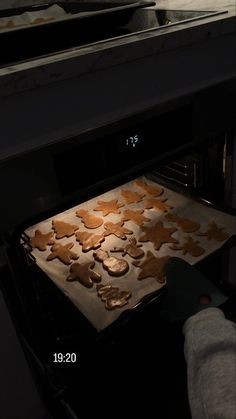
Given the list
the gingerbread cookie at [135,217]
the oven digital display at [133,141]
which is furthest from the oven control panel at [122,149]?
the gingerbread cookie at [135,217]

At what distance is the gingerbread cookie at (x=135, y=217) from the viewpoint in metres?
1.22

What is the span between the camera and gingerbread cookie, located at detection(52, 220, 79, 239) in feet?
3.83

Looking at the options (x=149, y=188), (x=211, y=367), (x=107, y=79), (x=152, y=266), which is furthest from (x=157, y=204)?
(x=211, y=367)

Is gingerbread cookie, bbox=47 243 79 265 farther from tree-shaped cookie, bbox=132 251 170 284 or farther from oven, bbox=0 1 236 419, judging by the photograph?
tree-shaped cookie, bbox=132 251 170 284

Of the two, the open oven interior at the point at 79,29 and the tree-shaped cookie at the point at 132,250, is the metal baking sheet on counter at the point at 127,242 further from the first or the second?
the open oven interior at the point at 79,29

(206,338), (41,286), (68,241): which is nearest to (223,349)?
(206,338)

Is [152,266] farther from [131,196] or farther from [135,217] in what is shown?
[131,196]

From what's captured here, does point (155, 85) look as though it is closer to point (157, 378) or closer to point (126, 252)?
point (126, 252)

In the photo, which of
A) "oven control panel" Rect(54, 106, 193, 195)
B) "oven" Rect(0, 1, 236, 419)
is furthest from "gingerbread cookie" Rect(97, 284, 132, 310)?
"oven control panel" Rect(54, 106, 193, 195)

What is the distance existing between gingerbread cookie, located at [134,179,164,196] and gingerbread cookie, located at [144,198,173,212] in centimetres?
3

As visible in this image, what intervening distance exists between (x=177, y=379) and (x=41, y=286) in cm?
44

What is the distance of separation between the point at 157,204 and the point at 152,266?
32 cm

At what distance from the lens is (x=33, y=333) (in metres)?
0.79

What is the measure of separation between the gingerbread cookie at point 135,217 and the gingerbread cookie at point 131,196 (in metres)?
0.06
